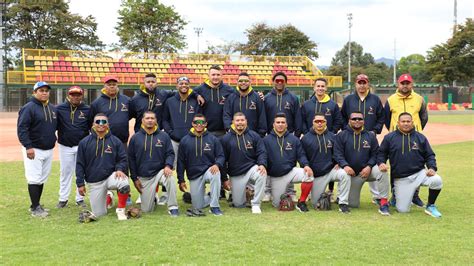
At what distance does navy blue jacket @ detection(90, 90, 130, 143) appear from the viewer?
7402 millimetres

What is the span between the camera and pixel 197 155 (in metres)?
7.06

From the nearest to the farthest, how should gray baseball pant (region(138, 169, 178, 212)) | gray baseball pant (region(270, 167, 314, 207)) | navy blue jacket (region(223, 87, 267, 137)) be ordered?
gray baseball pant (region(138, 169, 178, 212)) → gray baseball pant (region(270, 167, 314, 207)) → navy blue jacket (region(223, 87, 267, 137))

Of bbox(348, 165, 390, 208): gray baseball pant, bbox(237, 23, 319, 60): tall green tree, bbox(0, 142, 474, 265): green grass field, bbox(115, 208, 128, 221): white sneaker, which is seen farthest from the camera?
bbox(237, 23, 319, 60): tall green tree

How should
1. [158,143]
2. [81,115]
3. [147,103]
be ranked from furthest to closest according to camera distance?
[147,103]
[81,115]
[158,143]

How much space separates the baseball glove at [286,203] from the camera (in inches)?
281

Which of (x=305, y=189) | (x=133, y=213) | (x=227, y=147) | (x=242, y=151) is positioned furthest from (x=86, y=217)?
(x=305, y=189)

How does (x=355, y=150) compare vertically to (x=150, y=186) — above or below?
above

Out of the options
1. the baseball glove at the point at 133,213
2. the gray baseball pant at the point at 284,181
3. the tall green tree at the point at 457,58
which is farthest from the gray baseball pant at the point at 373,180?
the tall green tree at the point at 457,58

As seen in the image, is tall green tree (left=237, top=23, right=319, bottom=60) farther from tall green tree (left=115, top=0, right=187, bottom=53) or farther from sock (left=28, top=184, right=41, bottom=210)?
sock (left=28, top=184, right=41, bottom=210)

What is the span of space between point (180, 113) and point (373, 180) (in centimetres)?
342

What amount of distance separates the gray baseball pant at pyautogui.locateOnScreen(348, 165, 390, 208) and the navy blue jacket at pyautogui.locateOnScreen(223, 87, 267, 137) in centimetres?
177

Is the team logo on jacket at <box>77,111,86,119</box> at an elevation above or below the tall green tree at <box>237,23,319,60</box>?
below

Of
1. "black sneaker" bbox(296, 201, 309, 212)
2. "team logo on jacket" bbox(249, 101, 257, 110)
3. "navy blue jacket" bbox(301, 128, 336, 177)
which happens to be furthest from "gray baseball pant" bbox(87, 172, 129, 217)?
"navy blue jacket" bbox(301, 128, 336, 177)

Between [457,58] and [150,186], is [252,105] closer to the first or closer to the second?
[150,186]
